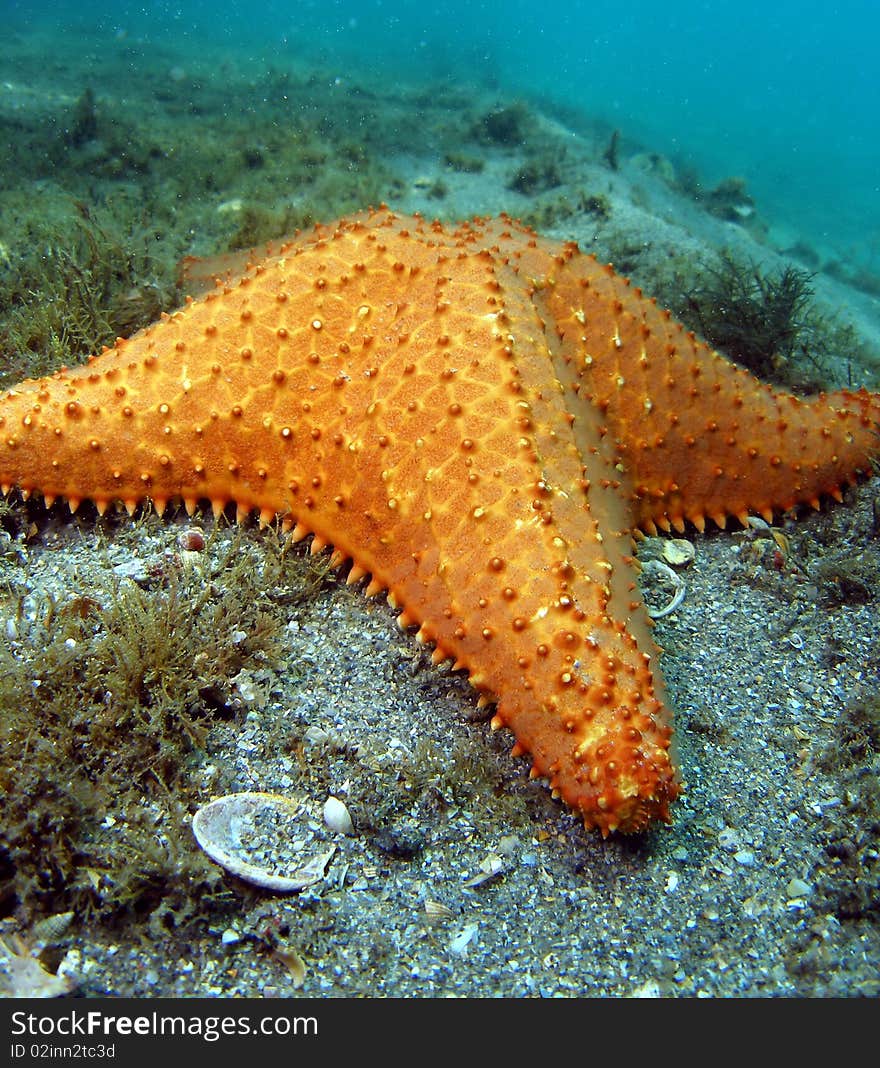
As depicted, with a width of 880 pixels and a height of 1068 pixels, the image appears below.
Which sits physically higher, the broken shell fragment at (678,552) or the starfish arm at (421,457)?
the starfish arm at (421,457)

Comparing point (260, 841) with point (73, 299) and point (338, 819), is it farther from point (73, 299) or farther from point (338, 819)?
point (73, 299)

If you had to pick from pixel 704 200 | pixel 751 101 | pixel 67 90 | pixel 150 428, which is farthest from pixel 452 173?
pixel 751 101

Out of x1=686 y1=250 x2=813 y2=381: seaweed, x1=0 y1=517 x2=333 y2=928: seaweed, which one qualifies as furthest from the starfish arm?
x1=686 y1=250 x2=813 y2=381: seaweed

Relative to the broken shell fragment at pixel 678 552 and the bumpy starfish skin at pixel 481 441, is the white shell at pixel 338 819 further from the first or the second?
the broken shell fragment at pixel 678 552

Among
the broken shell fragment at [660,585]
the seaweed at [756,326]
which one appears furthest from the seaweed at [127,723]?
the seaweed at [756,326]

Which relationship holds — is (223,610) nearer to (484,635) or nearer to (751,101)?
(484,635)
